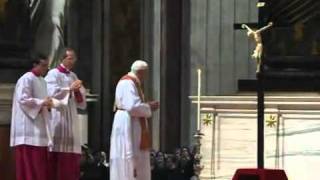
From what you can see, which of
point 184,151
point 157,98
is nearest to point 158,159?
point 184,151

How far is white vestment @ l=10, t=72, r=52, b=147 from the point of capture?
10609mm

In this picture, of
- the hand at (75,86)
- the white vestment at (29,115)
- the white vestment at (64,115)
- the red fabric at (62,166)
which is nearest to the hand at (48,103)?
the white vestment at (29,115)

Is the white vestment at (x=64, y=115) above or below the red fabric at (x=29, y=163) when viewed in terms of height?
above

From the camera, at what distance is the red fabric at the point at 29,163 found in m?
10.6

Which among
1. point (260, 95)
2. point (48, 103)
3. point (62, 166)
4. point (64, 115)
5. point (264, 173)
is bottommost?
point (62, 166)

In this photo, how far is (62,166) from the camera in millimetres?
10914

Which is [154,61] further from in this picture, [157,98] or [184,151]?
[184,151]

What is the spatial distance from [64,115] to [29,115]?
51 centimetres

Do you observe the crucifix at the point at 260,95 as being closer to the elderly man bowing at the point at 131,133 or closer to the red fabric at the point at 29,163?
the elderly man bowing at the point at 131,133

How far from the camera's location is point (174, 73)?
13.4 meters

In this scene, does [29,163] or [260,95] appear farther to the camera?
Result: [29,163]

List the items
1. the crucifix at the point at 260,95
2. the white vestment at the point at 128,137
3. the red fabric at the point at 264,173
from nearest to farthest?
the red fabric at the point at 264,173 < the crucifix at the point at 260,95 < the white vestment at the point at 128,137

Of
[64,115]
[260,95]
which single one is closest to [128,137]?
[64,115]

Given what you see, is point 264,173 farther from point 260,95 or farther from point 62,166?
point 62,166
